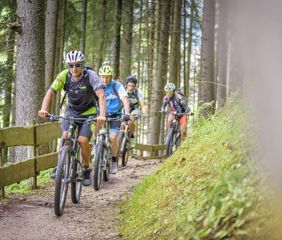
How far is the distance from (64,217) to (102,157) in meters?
2.34

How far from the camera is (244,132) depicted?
4.79m

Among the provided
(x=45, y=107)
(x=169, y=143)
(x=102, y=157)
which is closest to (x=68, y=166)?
(x=45, y=107)

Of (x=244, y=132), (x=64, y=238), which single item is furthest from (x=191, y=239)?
(x=64, y=238)

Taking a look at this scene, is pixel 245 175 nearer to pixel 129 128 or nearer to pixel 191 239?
pixel 191 239

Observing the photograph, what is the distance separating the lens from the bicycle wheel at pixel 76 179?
7.62 metres

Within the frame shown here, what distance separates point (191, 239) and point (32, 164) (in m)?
5.62

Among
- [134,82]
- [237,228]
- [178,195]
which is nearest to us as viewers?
[237,228]

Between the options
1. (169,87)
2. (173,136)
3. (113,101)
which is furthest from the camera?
(173,136)

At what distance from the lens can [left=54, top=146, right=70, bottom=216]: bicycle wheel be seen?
6.92m

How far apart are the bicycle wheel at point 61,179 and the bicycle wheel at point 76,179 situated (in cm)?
26

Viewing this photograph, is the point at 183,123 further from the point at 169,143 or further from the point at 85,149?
the point at 85,149

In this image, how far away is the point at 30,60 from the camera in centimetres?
999

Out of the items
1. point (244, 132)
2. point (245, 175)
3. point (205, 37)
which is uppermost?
point (205, 37)

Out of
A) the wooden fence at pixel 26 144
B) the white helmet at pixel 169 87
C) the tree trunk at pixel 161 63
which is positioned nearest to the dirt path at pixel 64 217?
the wooden fence at pixel 26 144
